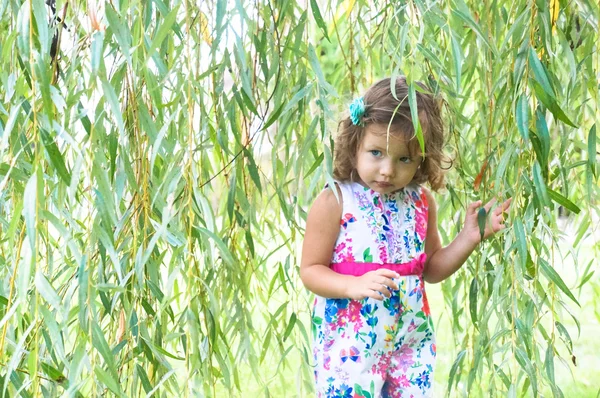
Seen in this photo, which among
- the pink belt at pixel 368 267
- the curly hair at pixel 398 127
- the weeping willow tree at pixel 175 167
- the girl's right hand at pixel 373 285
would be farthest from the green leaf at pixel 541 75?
the pink belt at pixel 368 267

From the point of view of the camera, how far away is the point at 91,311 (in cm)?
112

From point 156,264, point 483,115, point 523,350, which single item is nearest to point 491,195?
point 483,115

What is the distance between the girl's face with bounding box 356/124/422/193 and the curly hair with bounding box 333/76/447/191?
0.05 feet

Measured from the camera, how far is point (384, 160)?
5.07 feet

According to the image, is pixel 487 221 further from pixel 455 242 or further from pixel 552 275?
pixel 552 275

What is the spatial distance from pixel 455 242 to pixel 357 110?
12.7 inches

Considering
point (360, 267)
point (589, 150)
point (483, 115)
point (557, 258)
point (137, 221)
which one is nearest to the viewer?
point (137, 221)

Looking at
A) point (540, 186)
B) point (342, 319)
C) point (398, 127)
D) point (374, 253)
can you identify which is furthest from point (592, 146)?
point (342, 319)

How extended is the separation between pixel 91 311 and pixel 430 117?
2.50 ft

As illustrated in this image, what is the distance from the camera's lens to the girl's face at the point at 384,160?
1.54 m

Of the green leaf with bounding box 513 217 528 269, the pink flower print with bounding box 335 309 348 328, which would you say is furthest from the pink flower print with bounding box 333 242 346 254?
the green leaf with bounding box 513 217 528 269

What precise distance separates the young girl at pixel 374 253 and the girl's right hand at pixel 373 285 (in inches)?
2.1

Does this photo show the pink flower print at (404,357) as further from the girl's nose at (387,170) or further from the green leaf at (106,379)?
the green leaf at (106,379)

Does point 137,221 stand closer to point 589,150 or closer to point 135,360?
point 135,360
